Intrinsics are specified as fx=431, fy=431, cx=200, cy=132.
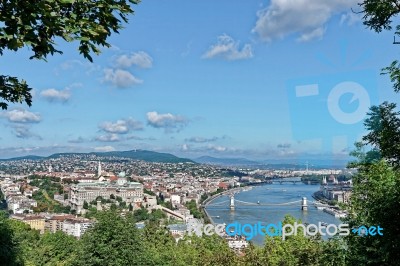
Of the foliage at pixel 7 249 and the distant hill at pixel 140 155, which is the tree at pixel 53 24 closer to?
the foliage at pixel 7 249

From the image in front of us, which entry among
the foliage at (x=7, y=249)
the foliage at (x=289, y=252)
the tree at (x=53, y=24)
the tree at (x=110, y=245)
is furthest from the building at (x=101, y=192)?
the tree at (x=53, y=24)

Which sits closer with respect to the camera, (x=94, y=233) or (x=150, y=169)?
(x=94, y=233)

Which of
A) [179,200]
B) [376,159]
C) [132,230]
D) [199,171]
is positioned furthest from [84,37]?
[199,171]

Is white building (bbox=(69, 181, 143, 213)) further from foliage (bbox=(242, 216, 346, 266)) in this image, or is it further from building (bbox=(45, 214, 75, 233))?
foliage (bbox=(242, 216, 346, 266))

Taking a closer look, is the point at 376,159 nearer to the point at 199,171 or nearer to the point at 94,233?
the point at 94,233

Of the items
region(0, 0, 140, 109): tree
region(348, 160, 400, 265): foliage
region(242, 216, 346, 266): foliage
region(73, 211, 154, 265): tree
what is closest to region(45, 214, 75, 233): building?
region(73, 211, 154, 265): tree

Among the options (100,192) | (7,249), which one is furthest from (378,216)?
(100,192)
